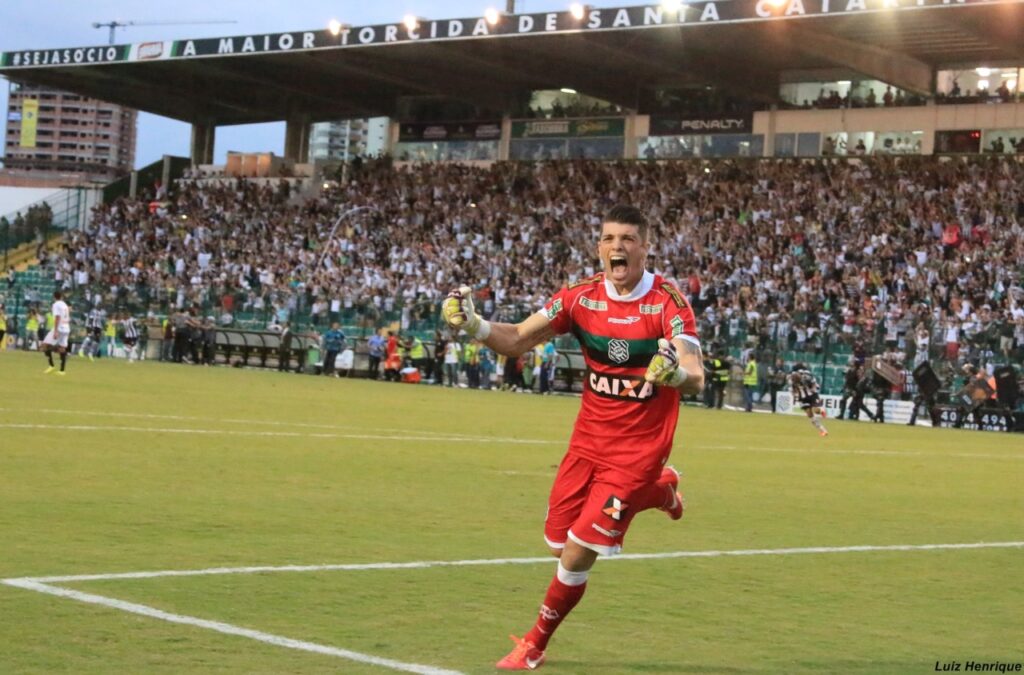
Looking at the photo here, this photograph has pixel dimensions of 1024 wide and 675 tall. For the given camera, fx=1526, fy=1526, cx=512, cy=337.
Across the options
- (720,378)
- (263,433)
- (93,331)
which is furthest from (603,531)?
(93,331)

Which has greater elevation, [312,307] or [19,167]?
[19,167]

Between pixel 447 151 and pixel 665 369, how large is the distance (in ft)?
189

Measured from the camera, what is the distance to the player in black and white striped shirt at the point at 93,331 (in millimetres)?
49531

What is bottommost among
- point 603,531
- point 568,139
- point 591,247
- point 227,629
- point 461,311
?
point 227,629

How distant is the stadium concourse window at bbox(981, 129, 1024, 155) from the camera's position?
48.8 meters

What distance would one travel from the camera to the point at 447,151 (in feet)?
208

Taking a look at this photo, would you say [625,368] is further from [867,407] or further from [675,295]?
[867,407]

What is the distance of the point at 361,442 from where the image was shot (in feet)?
62.3

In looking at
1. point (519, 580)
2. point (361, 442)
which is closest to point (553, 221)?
point (361, 442)

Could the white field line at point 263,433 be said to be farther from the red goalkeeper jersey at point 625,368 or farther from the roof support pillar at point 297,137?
the roof support pillar at point 297,137

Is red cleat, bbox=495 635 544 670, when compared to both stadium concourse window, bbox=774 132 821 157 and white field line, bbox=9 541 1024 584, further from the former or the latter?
stadium concourse window, bbox=774 132 821 157

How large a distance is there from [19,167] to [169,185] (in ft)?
302

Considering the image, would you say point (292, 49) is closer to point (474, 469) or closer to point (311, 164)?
point (311, 164)

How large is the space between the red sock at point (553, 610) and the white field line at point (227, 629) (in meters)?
0.47
